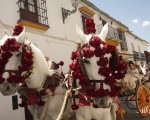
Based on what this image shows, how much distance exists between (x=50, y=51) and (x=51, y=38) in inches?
21.0

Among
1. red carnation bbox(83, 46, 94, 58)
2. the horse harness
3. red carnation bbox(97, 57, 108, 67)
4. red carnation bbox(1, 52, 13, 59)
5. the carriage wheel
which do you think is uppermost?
red carnation bbox(1, 52, 13, 59)

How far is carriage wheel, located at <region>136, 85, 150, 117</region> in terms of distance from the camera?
6134 mm

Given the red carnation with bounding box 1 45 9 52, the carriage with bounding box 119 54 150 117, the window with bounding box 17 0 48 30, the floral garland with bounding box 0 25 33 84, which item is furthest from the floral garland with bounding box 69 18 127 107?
the window with bounding box 17 0 48 30

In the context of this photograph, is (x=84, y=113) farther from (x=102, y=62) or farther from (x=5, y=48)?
(x=5, y=48)

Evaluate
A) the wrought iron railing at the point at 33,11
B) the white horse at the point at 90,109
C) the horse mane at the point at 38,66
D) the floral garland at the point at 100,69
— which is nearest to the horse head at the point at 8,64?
the horse mane at the point at 38,66

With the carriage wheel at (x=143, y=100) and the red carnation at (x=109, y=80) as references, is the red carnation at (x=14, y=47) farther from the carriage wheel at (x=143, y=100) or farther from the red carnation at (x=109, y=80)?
the carriage wheel at (x=143, y=100)

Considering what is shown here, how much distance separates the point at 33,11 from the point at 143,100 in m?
4.96

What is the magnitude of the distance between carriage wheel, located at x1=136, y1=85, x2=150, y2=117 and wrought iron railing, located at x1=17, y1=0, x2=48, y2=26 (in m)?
4.30

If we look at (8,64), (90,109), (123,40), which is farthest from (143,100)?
(123,40)

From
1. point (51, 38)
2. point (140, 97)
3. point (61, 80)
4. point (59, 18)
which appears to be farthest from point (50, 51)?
point (61, 80)

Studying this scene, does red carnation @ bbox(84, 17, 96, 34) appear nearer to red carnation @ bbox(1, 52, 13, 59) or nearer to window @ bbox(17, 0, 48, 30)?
red carnation @ bbox(1, 52, 13, 59)

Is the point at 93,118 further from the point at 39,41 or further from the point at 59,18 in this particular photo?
the point at 59,18

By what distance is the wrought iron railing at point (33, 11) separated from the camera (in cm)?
819

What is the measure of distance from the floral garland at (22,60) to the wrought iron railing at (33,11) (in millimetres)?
4969
